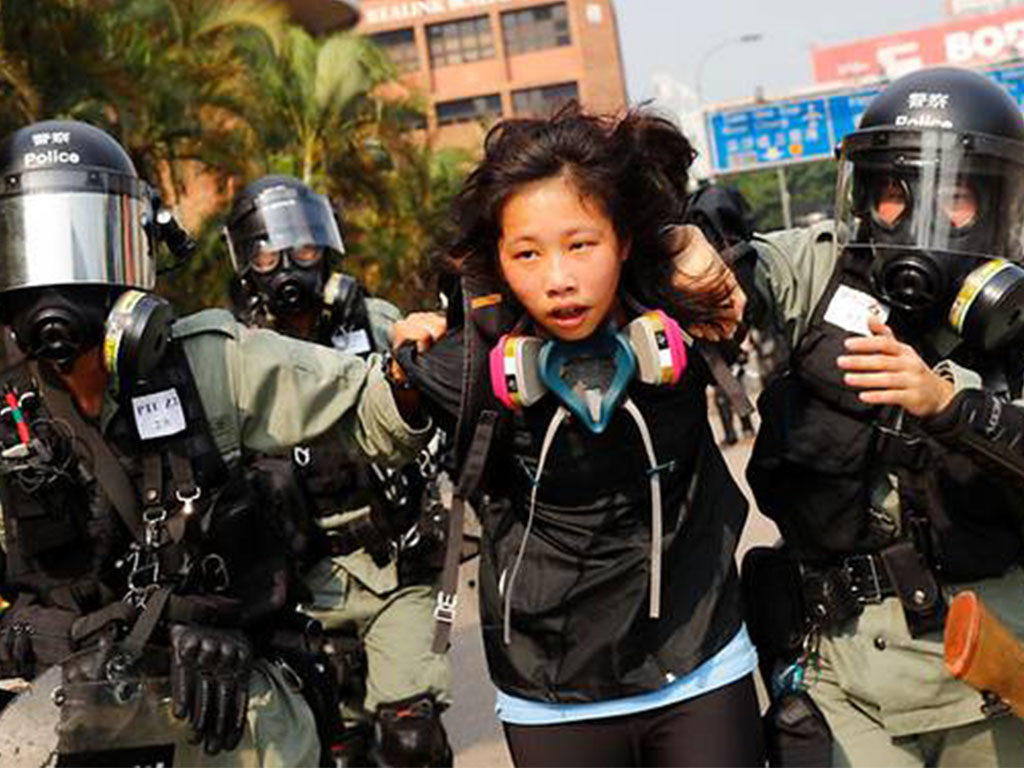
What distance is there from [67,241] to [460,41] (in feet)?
178

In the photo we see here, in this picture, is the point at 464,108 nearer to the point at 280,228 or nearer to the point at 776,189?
the point at 776,189

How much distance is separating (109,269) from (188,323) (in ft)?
0.64

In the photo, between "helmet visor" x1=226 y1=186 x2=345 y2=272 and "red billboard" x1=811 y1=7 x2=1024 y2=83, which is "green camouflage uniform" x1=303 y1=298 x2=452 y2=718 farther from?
"red billboard" x1=811 y1=7 x2=1024 y2=83

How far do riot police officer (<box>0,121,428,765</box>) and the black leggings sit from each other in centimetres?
61

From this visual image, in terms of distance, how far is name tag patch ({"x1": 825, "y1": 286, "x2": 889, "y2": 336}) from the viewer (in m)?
2.92

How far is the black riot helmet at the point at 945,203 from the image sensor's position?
2.79 meters

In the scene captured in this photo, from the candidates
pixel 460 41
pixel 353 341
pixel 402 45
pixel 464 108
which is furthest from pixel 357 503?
pixel 402 45

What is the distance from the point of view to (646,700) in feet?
8.54

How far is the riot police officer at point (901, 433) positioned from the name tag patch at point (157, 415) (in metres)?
1.17

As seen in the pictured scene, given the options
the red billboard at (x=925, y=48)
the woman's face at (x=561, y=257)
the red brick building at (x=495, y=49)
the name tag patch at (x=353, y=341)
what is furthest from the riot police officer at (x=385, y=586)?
the red billboard at (x=925, y=48)

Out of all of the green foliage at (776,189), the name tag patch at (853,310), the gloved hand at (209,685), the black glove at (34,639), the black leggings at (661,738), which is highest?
the green foliage at (776,189)

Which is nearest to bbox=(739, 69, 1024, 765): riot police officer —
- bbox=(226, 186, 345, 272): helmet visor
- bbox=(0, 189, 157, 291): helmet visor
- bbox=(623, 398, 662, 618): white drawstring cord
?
bbox=(623, 398, 662, 618): white drawstring cord

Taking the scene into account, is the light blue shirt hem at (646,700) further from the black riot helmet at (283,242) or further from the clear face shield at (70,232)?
the black riot helmet at (283,242)

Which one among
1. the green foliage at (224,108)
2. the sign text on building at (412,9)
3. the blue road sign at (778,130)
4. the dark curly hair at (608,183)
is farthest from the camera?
the sign text on building at (412,9)
